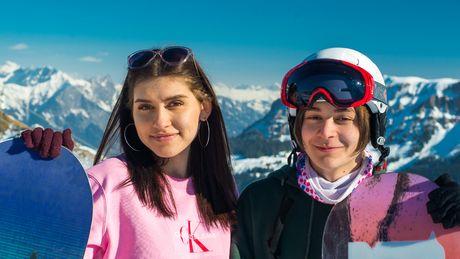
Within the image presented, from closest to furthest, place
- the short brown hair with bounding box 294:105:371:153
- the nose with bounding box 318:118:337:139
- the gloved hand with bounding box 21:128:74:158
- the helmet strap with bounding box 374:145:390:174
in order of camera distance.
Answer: the gloved hand with bounding box 21:128:74:158 → the nose with bounding box 318:118:337:139 → the short brown hair with bounding box 294:105:371:153 → the helmet strap with bounding box 374:145:390:174

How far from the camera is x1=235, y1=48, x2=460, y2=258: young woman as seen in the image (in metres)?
4.54

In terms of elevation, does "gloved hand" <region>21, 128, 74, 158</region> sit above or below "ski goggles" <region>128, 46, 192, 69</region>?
below

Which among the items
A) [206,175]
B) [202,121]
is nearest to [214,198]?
[206,175]

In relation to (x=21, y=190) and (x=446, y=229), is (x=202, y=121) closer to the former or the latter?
(x=21, y=190)

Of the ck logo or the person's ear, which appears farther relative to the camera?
the person's ear

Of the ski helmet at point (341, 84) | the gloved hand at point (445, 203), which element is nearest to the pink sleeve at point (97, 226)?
the ski helmet at point (341, 84)

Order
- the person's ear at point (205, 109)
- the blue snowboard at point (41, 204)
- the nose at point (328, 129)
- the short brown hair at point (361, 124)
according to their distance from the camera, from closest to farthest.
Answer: the blue snowboard at point (41, 204)
the nose at point (328, 129)
the short brown hair at point (361, 124)
the person's ear at point (205, 109)

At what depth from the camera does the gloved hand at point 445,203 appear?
368 centimetres

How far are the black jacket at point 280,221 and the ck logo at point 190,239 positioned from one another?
40 centimetres

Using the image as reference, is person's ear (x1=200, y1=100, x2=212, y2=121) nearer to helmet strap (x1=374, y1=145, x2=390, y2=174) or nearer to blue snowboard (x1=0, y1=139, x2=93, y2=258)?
blue snowboard (x1=0, y1=139, x2=93, y2=258)

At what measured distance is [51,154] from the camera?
4.24m

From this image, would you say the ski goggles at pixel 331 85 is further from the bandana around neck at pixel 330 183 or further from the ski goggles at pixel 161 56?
the ski goggles at pixel 161 56

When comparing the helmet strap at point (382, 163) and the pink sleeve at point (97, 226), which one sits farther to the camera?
the helmet strap at point (382, 163)

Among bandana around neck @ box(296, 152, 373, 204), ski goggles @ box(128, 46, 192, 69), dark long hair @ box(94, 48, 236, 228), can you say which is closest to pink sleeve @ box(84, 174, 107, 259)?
dark long hair @ box(94, 48, 236, 228)
